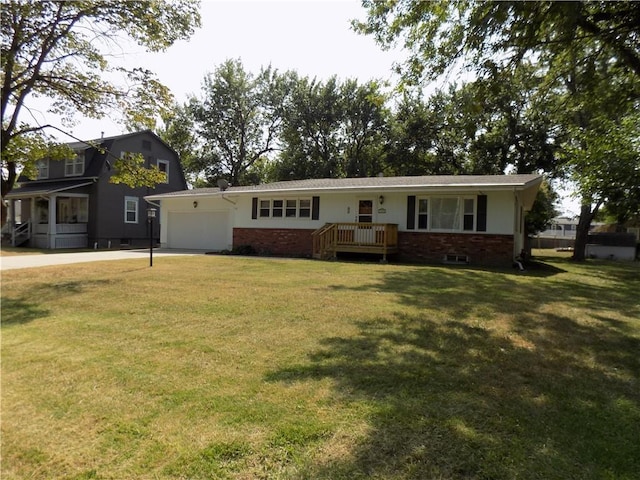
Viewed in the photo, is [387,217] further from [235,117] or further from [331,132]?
[235,117]

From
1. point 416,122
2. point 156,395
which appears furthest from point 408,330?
point 416,122

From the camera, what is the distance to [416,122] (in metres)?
28.5

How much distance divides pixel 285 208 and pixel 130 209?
11465mm

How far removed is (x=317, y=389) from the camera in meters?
3.28

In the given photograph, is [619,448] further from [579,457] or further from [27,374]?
[27,374]

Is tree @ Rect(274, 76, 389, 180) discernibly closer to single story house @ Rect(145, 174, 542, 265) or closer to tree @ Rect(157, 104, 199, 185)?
tree @ Rect(157, 104, 199, 185)

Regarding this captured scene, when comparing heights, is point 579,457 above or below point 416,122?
below

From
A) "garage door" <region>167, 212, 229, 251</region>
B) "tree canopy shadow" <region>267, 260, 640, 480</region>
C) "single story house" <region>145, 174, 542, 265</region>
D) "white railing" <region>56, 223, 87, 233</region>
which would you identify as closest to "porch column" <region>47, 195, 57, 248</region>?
"white railing" <region>56, 223, 87, 233</region>

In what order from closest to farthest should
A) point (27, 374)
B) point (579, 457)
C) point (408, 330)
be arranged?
point (579, 457) → point (27, 374) → point (408, 330)

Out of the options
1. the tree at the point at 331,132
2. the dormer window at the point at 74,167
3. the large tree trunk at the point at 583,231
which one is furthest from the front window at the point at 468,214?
the dormer window at the point at 74,167

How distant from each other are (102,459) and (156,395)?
31.6 inches

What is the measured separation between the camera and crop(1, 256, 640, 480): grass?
2.36 metres

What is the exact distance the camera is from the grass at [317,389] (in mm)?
2363

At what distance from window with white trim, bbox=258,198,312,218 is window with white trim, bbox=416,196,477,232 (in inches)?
190
